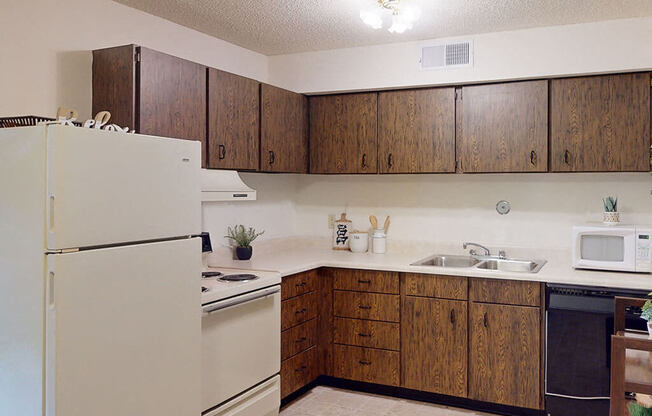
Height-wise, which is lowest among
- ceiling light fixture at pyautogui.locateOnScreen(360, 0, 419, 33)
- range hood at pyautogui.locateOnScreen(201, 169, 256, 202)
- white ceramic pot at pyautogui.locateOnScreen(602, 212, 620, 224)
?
white ceramic pot at pyautogui.locateOnScreen(602, 212, 620, 224)

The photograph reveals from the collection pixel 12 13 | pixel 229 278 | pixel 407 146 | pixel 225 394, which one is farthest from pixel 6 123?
pixel 407 146

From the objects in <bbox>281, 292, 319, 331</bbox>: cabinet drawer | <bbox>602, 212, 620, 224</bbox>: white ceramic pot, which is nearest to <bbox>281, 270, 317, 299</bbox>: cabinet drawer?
<bbox>281, 292, 319, 331</bbox>: cabinet drawer

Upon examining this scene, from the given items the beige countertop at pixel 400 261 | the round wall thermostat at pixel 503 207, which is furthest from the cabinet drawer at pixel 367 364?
the round wall thermostat at pixel 503 207

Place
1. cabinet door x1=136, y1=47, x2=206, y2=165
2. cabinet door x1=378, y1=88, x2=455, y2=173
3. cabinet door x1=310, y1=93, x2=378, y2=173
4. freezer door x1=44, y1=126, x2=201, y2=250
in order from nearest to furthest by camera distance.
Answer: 1. freezer door x1=44, y1=126, x2=201, y2=250
2. cabinet door x1=136, y1=47, x2=206, y2=165
3. cabinet door x1=378, y1=88, x2=455, y2=173
4. cabinet door x1=310, y1=93, x2=378, y2=173

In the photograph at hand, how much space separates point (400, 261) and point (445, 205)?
2.13ft

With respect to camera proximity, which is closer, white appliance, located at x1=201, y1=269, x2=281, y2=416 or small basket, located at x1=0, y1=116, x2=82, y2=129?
small basket, located at x1=0, y1=116, x2=82, y2=129

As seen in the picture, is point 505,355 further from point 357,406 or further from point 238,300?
point 238,300

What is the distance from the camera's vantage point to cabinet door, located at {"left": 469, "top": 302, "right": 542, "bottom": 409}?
340cm

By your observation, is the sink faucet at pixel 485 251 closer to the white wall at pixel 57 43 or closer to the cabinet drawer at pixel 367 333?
the cabinet drawer at pixel 367 333

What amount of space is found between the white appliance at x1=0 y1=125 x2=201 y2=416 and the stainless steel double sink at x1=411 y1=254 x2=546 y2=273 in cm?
196

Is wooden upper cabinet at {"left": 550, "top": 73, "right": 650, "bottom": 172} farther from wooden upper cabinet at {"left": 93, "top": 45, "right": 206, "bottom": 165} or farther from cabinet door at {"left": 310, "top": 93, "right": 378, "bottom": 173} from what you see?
wooden upper cabinet at {"left": 93, "top": 45, "right": 206, "bottom": 165}

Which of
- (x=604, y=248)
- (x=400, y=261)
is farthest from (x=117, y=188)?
(x=604, y=248)

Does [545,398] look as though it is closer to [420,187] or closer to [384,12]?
[420,187]

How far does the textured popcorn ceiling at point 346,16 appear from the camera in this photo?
3.17 meters
